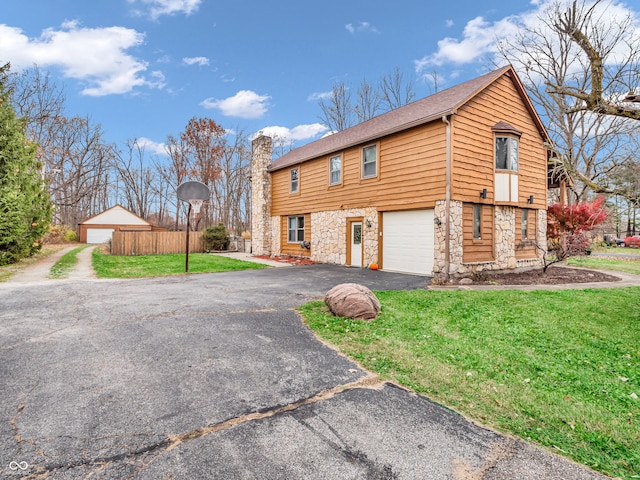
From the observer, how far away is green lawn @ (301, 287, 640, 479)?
2594 millimetres

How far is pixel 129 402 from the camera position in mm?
2748

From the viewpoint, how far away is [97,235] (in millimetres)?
30062

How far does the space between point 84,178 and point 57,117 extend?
751 centimetres

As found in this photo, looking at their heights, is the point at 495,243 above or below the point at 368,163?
below

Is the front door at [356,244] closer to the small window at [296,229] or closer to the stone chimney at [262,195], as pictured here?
the small window at [296,229]

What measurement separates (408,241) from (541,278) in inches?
161

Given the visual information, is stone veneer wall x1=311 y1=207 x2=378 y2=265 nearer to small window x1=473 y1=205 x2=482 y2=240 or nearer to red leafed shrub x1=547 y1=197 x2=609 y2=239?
small window x1=473 y1=205 x2=482 y2=240

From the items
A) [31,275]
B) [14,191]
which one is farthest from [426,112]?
[14,191]

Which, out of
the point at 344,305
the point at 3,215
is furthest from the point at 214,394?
the point at 3,215

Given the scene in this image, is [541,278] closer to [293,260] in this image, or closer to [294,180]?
[293,260]

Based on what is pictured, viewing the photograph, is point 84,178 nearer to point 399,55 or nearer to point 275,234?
point 275,234

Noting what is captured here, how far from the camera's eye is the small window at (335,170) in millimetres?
13695

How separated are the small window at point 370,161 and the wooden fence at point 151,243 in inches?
492

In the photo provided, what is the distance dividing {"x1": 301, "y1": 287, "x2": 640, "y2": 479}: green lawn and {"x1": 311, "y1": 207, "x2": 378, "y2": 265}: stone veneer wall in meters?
5.31
